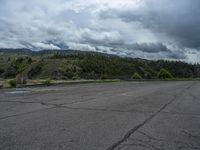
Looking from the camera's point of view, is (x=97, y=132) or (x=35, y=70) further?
(x=35, y=70)

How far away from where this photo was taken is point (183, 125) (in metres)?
9.34

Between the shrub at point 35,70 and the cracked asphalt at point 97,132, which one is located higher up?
the shrub at point 35,70

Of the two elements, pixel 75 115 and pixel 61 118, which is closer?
pixel 61 118

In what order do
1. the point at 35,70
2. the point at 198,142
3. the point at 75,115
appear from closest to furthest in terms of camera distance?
1. the point at 198,142
2. the point at 75,115
3. the point at 35,70

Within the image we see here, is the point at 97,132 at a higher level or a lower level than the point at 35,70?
lower

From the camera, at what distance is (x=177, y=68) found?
168 metres

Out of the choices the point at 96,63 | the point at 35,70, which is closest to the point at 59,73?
the point at 35,70

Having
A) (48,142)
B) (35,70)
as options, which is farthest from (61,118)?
(35,70)

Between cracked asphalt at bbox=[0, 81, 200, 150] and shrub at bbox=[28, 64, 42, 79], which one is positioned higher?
shrub at bbox=[28, 64, 42, 79]

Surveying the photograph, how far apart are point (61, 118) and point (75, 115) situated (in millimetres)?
829

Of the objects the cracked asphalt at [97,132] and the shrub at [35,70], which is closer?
the cracked asphalt at [97,132]

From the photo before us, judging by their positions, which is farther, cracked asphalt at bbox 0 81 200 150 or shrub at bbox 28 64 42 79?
shrub at bbox 28 64 42 79

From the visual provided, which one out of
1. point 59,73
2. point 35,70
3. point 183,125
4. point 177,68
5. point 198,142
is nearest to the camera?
point 198,142

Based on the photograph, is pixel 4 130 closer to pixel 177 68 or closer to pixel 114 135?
pixel 114 135
